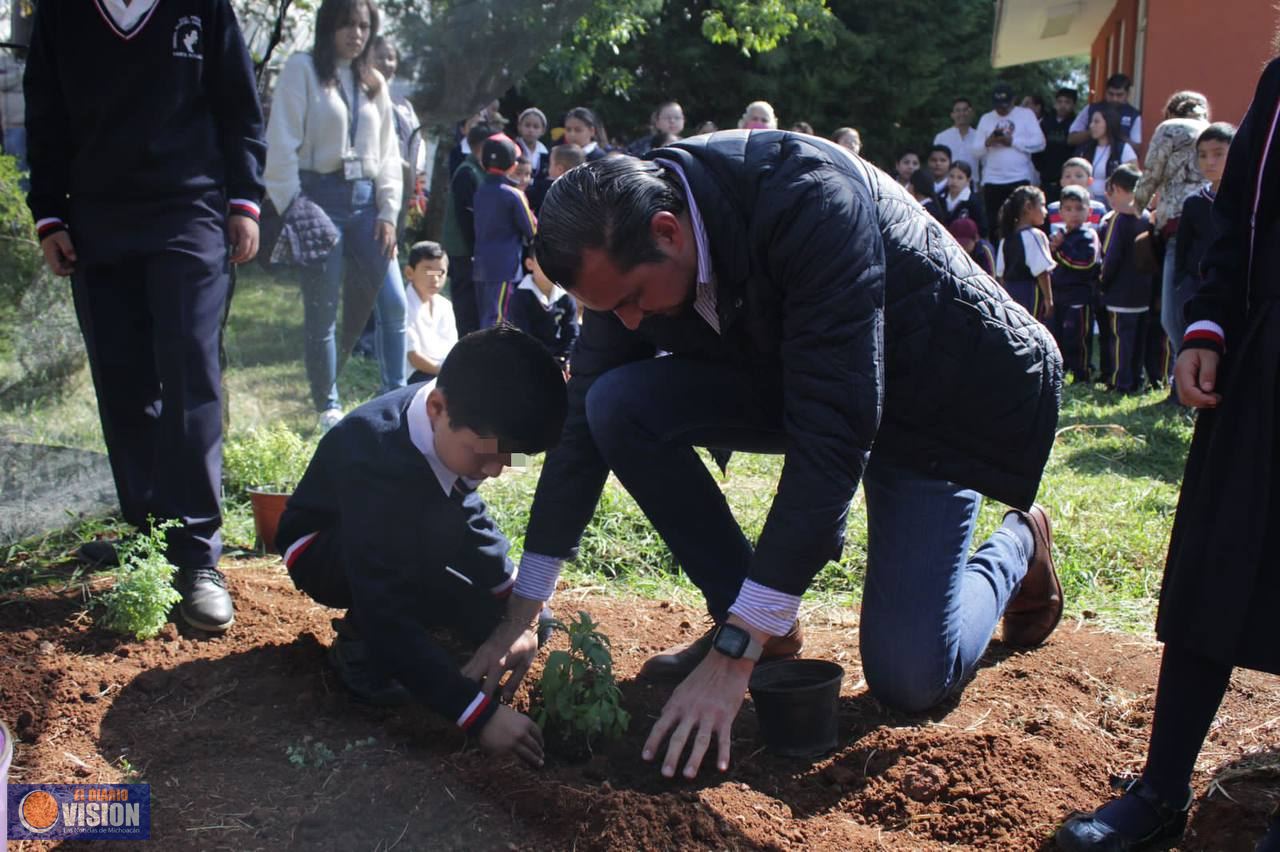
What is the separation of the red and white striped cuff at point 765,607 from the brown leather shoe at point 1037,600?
1367 mm

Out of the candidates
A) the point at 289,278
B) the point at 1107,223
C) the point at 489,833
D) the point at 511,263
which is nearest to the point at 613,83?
the point at 1107,223

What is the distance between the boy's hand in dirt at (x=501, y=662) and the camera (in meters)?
2.82

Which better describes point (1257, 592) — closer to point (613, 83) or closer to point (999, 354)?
point (999, 354)

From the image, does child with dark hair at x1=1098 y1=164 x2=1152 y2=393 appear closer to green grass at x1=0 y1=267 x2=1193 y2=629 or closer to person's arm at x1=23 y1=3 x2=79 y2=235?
green grass at x1=0 y1=267 x2=1193 y2=629

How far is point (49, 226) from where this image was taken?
343 cm

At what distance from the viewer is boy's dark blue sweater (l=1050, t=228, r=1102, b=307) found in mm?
9734

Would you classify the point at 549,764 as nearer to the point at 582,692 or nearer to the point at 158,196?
the point at 582,692

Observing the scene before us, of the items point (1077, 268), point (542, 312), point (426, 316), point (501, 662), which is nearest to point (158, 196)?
point (501, 662)

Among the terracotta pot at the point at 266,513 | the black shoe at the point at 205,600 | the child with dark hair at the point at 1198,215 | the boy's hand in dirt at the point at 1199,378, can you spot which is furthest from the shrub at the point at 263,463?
the child with dark hair at the point at 1198,215

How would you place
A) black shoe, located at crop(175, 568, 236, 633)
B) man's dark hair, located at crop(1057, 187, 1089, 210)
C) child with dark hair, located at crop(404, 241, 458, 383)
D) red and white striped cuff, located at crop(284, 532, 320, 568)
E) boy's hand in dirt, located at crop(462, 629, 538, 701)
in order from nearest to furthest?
boy's hand in dirt, located at crop(462, 629, 538, 701) < red and white striped cuff, located at crop(284, 532, 320, 568) < black shoe, located at crop(175, 568, 236, 633) < child with dark hair, located at crop(404, 241, 458, 383) < man's dark hair, located at crop(1057, 187, 1089, 210)

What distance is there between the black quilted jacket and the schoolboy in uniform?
1163mm

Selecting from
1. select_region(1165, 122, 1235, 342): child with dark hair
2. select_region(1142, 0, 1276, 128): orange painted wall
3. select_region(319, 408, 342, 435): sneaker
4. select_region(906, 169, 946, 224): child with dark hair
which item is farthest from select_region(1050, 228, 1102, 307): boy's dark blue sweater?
select_region(319, 408, 342, 435): sneaker

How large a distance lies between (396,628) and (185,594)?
1036 millimetres

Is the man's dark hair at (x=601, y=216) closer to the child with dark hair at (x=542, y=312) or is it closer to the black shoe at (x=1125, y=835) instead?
the black shoe at (x=1125, y=835)
